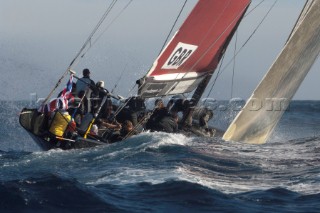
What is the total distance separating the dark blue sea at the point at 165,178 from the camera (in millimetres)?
8633

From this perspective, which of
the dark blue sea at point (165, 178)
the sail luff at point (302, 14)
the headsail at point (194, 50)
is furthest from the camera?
the sail luff at point (302, 14)

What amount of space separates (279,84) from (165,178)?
5496 mm

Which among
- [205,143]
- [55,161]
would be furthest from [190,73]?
[55,161]

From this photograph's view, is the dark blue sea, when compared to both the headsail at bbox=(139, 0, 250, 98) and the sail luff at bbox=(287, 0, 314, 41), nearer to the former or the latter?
the headsail at bbox=(139, 0, 250, 98)

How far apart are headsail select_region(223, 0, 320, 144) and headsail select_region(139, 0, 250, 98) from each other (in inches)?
57.1

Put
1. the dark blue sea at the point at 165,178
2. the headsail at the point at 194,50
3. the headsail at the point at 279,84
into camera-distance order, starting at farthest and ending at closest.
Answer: the headsail at the point at 279,84
the headsail at the point at 194,50
the dark blue sea at the point at 165,178

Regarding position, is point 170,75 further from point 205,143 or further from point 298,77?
point 298,77

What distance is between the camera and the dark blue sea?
8633 mm

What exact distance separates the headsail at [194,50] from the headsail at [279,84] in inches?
57.1

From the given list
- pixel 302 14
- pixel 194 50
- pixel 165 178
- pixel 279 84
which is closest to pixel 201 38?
pixel 194 50

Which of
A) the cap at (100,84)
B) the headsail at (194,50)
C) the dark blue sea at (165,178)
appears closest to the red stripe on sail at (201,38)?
the headsail at (194,50)

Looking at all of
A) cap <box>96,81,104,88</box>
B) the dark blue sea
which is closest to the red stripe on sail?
cap <box>96,81,104,88</box>

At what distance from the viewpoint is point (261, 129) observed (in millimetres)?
15461

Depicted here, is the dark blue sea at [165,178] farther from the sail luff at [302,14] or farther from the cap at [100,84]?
the sail luff at [302,14]
